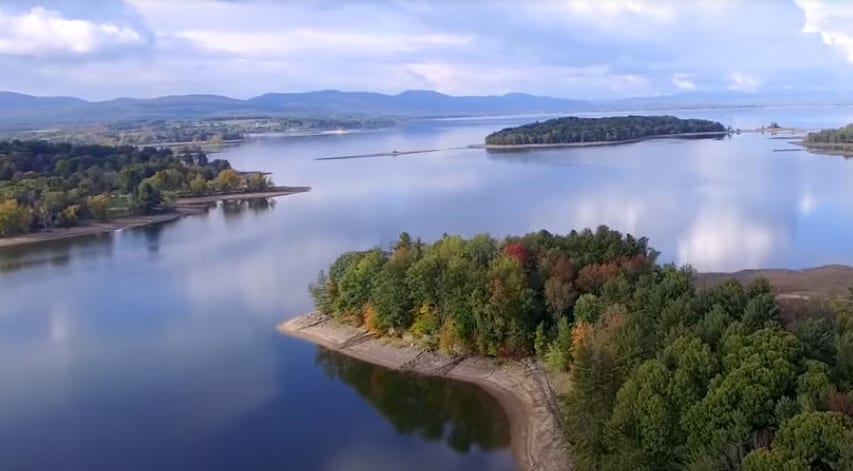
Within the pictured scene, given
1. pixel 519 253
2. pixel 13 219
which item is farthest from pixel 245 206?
pixel 519 253

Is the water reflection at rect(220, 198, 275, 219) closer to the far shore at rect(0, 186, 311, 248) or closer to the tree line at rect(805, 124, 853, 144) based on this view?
the far shore at rect(0, 186, 311, 248)

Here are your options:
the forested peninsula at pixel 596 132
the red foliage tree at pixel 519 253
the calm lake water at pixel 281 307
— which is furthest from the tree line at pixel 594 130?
the red foliage tree at pixel 519 253

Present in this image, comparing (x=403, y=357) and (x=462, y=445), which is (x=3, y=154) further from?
(x=462, y=445)

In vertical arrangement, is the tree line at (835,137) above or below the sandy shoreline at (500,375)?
above

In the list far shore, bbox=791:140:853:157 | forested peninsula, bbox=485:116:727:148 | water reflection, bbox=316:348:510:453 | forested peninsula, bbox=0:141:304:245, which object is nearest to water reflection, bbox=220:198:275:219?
forested peninsula, bbox=0:141:304:245

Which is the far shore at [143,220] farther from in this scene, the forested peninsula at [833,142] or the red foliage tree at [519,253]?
the forested peninsula at [833,142]

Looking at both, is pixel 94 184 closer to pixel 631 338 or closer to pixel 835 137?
pixel 631 338

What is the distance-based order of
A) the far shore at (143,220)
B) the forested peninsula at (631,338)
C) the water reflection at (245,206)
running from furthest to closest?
the water reflection at (245,206)
the far shore at (143,220)
the forested peninsula at (631,338)
